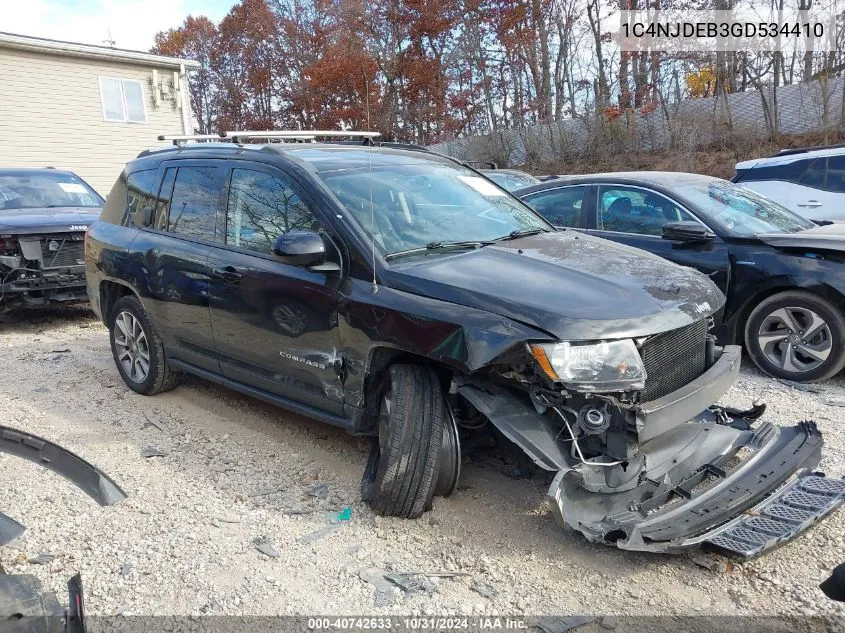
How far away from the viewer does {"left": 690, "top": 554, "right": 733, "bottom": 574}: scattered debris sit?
118 inches

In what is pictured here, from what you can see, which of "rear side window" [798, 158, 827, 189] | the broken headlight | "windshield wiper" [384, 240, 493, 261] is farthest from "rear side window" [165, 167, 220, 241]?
"rear side window" [798, 158, 827, 189]

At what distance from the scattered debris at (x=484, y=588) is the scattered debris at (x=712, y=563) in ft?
3.01

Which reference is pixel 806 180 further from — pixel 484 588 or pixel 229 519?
pixel 229 519

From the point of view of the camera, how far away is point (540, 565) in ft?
10.2

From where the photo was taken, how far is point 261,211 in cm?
420

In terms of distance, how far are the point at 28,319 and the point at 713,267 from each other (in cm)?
802

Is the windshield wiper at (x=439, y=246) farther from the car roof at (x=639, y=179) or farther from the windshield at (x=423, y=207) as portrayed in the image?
the car roof at (x=639, y=179)

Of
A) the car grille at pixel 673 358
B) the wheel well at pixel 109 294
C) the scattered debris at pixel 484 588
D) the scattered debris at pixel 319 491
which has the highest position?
the wheel well at pixel 109 294

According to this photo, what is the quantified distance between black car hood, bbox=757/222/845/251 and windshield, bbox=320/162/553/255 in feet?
6.86

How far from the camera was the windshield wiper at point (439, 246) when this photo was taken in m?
3.63

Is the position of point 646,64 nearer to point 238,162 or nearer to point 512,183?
point 512,183

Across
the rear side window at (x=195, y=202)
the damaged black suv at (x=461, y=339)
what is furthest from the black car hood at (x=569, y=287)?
the rear side window at (x=195, y=202)

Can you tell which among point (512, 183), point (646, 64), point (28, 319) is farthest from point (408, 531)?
point (646, 64)

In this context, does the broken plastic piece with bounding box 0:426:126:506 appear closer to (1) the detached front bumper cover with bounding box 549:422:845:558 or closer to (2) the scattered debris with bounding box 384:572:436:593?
(2) the scattered debris with bounding box 384:572:436:593
